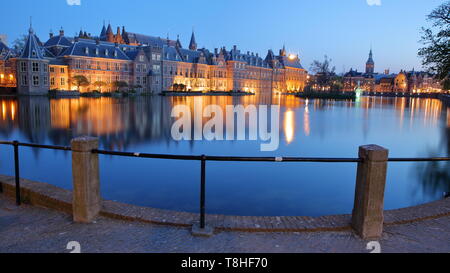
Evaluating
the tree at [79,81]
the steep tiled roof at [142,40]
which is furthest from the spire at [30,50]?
the steep tiled roof at [142,40]

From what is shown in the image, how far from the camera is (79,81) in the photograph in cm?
6003

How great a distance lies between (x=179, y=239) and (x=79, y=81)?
62.4 meters

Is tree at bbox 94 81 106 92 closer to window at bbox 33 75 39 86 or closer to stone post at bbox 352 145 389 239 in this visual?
window at bbox 33 75 39 86

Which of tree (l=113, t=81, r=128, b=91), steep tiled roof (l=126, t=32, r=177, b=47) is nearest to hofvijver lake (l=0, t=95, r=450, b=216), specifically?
tree (l=113, t=81, r=128, b=91)

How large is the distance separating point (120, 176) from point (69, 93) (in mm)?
53336

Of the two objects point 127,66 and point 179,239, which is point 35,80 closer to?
point 127,66

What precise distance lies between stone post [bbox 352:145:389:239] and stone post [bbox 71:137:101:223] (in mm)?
3744

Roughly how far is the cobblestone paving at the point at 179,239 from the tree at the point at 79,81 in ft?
199

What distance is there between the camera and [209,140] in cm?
1652

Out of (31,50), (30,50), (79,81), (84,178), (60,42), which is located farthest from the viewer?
(60,42)

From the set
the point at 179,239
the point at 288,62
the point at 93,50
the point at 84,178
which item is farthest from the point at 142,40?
the point at 179,239

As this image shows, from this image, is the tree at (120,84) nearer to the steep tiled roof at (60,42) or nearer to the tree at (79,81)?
the tree at (79,81)

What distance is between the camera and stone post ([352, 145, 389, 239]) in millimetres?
4289
